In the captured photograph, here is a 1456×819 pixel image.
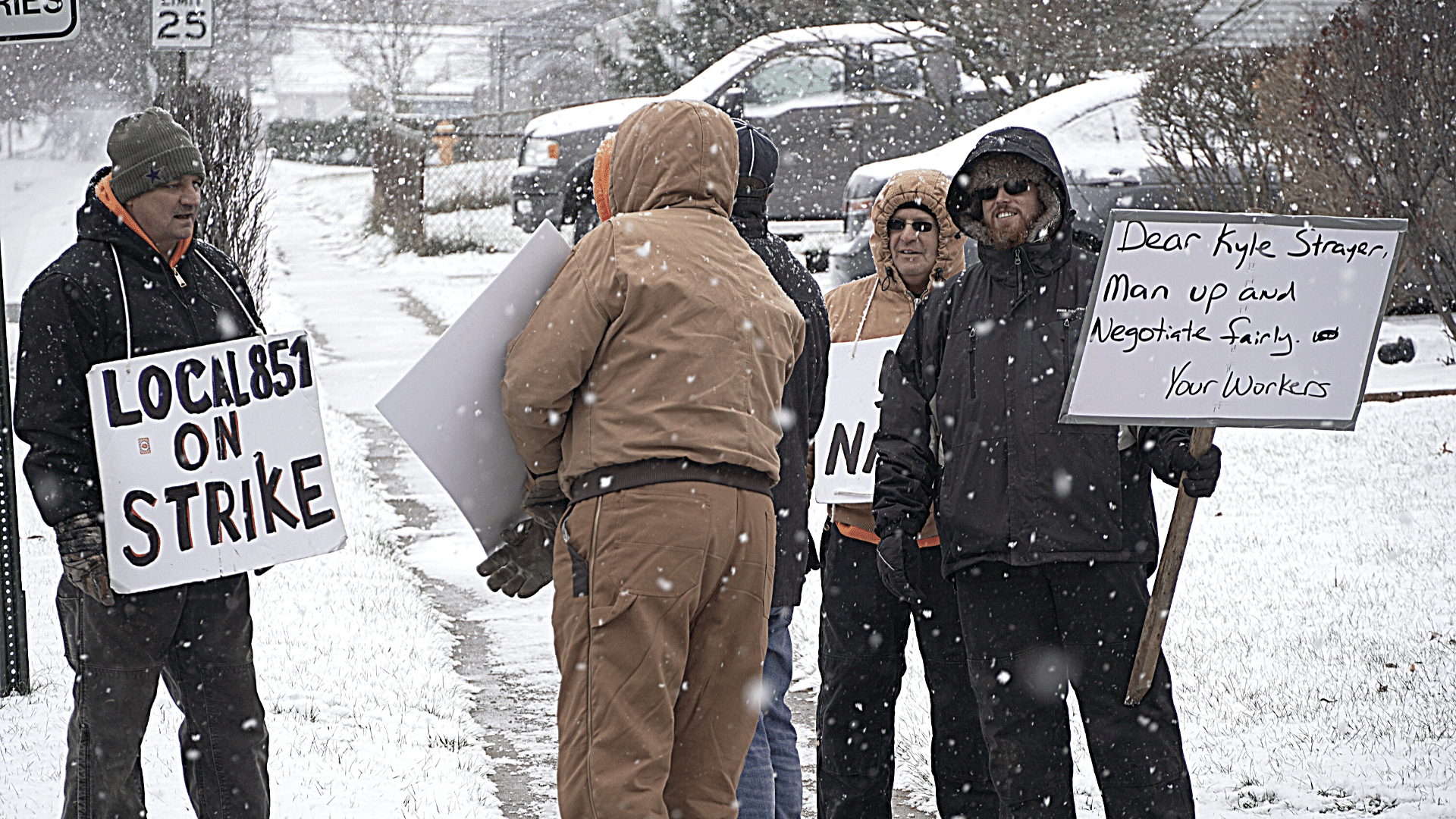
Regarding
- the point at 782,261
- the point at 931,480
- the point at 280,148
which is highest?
the point at 782,261

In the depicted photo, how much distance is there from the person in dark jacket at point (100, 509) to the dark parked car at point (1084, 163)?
6.90 metres

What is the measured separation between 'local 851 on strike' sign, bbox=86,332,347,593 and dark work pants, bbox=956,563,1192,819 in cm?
159

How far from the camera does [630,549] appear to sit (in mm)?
2707

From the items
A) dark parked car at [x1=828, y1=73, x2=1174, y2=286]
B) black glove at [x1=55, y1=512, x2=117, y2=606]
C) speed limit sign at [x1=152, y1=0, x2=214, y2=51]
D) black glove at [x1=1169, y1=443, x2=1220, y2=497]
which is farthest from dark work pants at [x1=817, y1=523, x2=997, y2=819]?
dark parked car at [x1=828, y1=73, x2=1174, y2=286]

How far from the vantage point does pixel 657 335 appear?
2766 mm

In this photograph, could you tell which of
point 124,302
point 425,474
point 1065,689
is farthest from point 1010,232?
point 425,474

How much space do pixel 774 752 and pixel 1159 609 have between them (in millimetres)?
952

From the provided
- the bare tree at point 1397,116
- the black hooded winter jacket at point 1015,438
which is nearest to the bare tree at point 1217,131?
the bare tree at point 1397,116

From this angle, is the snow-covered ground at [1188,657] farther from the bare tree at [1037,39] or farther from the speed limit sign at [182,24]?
the bare tree at [1037,39]

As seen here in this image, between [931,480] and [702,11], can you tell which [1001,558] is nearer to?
[931,480]

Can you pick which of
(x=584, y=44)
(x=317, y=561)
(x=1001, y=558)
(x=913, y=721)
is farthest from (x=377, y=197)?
(x=584, y=44)

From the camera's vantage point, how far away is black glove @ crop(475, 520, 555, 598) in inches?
122

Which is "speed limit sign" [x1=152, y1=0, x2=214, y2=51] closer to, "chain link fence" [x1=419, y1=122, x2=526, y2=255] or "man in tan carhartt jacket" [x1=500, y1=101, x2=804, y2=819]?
"man in tan carhartt jacket" [x1=500, y1=101, x2=804, y2=819]

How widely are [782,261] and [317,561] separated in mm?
3697
